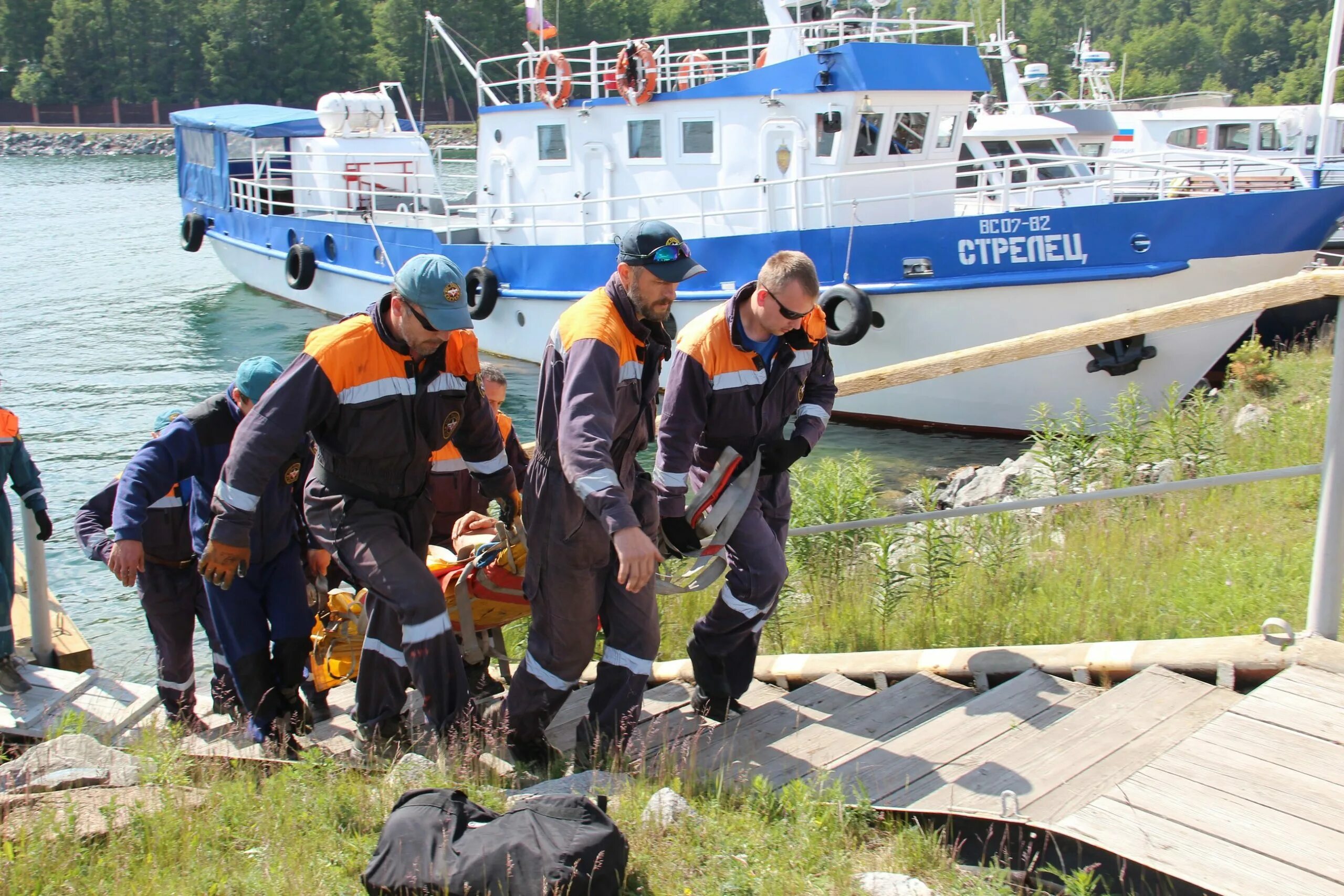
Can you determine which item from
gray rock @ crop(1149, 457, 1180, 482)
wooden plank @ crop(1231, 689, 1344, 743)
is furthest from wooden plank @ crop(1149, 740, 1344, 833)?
gray rock @ crop(1149, 457, 1180, 482)

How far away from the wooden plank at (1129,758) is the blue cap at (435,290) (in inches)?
79.3

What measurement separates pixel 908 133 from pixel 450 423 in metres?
9.50

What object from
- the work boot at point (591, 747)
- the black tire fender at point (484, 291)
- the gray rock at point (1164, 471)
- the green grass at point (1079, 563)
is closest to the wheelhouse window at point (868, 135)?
the black tire fender at point (484, 291)

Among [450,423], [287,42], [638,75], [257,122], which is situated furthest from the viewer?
[287,42]

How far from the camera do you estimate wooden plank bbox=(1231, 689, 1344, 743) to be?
8.76ft

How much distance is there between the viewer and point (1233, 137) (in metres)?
22.0

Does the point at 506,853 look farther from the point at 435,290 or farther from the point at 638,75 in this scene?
the point at 638,75

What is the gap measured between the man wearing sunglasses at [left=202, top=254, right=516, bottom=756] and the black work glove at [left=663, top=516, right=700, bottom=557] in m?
0.73

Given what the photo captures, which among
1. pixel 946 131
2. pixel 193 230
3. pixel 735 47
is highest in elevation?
pixel 735 47

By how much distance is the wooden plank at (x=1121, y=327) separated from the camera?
3.12 meters

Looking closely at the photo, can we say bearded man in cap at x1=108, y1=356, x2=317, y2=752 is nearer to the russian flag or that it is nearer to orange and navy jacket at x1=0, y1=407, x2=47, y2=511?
orange and navy jacket at x1=0, y1=407, x2=47, y2=511

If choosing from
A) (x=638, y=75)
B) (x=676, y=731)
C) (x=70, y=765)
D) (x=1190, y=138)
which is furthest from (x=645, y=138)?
(x=1190, y=138)

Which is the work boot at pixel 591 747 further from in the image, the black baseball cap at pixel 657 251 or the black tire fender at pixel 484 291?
the black tire fender at pixel 484 291

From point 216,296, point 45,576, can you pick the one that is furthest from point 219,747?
point 216,296
